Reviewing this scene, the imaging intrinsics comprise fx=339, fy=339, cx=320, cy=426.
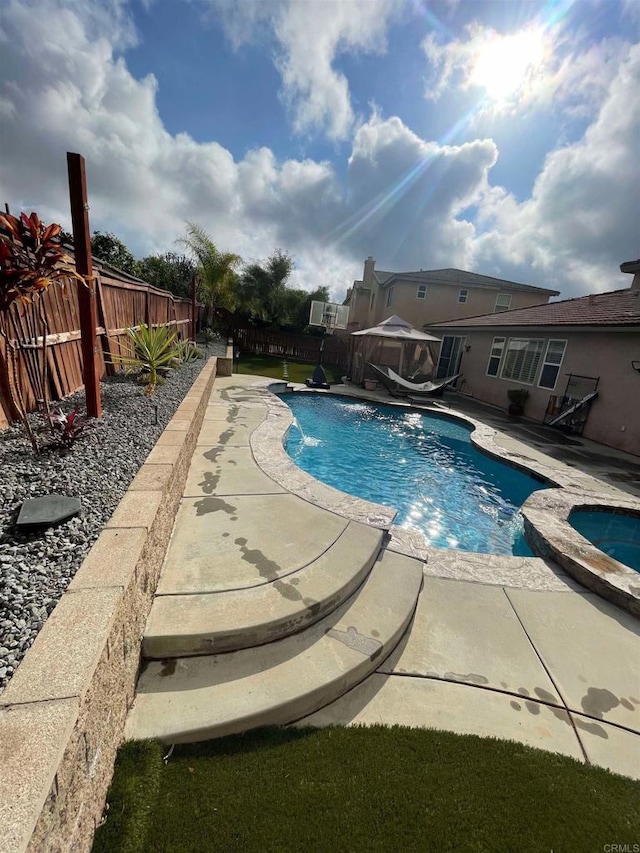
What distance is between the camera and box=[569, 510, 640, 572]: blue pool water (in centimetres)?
458

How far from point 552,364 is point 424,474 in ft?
22.7

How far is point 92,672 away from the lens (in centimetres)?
128

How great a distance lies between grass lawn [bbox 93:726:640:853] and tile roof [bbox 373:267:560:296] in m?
21.1

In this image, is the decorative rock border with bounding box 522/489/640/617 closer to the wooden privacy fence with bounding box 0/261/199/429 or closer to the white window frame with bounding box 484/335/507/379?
the wooden privacy fence with bounding box 0/261/199/429

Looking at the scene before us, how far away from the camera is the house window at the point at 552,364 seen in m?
10.2

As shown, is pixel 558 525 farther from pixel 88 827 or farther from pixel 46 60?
pixel 46 60

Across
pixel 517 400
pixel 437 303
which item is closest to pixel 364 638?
pixel 517 400

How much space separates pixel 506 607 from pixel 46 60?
436 inches

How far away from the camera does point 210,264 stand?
57.4ft

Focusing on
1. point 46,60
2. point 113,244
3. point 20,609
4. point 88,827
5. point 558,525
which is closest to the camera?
point 88,827

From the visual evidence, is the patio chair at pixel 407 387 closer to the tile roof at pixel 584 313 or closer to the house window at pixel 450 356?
the house window at pixel 450 356

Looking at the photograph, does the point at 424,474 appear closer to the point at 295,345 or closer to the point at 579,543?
the point at 579,543

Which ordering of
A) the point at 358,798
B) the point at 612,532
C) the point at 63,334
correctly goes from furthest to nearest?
1. the point at 612,532
2. the point at 63,334
3. the point at 358,798

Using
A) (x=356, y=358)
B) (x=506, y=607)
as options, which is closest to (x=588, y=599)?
(x=506, y=607)
